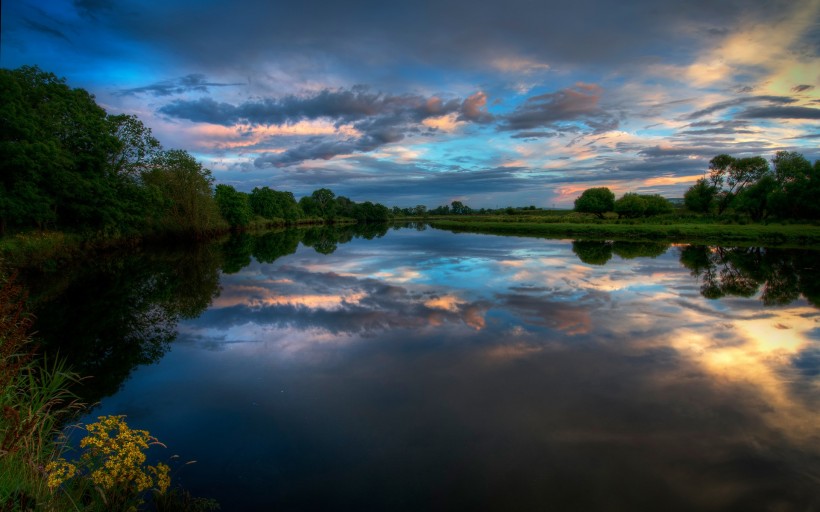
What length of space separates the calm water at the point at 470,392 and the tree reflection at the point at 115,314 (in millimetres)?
105

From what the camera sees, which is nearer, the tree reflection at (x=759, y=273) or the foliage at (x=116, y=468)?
the foliage at (x=116, y=468)

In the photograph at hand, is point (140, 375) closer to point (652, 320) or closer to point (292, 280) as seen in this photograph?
point (292, 280)

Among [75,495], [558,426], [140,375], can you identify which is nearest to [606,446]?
[558,426]

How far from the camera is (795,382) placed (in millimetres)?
7664

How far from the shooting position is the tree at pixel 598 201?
77.6 m

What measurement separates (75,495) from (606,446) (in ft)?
21.3

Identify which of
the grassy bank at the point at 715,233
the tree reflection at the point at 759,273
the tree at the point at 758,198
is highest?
the tree at the point at 758,198

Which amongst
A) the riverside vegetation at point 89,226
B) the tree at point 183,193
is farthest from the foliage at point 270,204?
the tree at point 183,193

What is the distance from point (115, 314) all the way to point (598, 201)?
269 feet

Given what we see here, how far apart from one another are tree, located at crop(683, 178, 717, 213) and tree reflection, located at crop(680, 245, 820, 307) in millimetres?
45873

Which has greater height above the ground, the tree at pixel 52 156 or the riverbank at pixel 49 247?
the tree at pixel 52 156

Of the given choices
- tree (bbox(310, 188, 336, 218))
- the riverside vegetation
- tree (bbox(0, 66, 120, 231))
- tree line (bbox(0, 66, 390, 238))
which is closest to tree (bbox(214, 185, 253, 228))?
the riverside vegetation

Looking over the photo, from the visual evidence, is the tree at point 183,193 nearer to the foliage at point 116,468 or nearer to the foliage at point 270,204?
the foliage at point 116,468

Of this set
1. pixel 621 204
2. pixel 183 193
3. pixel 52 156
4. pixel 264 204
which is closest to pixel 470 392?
pixel 52 156
